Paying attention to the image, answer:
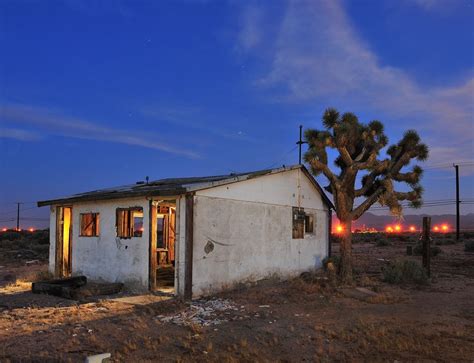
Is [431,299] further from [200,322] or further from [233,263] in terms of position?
[200,322]

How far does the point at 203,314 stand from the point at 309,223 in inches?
351

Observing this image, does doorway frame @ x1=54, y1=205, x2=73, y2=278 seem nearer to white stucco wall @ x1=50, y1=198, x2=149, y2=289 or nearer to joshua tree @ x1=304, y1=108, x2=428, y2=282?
white stucco wall @ x1=50, y1=198, x2=149, y2=289

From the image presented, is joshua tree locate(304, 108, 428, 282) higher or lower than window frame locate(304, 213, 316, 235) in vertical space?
higher

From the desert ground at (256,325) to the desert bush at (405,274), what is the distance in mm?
562

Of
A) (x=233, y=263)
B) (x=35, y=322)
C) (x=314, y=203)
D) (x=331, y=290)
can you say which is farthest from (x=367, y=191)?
(x=35, y=322)

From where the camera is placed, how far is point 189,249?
39.1 feet

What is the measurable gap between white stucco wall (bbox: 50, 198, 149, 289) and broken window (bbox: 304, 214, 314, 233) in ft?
23.9

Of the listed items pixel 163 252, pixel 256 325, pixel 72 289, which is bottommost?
pixel 256 325

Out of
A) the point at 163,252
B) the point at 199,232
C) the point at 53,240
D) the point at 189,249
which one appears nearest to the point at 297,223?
the point at 199,232

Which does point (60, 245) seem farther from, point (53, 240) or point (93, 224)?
point (93, 224)

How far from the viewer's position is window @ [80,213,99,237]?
603 inches

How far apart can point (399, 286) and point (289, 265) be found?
3846 millimetres

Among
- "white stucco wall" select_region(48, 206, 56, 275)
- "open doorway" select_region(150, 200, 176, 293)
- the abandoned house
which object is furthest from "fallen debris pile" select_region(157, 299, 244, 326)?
"white stucco wall" select_region(48, 206, 56, 275)

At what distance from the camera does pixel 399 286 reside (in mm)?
14648
